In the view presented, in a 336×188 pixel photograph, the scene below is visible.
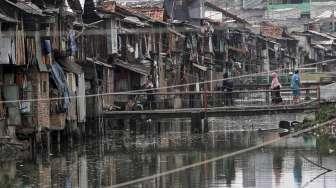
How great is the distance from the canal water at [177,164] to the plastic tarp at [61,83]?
5.75 ft

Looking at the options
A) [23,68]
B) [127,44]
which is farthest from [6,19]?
[127,44]

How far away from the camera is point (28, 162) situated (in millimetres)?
25109

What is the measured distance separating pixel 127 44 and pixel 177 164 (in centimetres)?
1989

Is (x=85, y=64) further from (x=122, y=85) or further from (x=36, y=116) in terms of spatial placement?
(x=36, y=116)

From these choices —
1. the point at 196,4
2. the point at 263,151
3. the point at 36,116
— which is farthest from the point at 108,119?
the point at 196,4

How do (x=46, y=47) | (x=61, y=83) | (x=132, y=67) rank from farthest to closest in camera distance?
(x=132, y=67), (x=61, y=83), (x=46, y=47)

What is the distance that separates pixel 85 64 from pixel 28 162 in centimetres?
1261

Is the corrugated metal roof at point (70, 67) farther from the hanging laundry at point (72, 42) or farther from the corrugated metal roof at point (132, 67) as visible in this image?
the corrugated metal roof at point (132, 67)

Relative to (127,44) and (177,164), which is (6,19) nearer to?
(177,164)

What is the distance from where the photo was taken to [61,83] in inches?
1225

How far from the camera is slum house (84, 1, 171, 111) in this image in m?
39.5

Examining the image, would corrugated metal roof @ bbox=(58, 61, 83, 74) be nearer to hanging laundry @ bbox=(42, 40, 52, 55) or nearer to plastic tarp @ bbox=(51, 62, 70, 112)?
plastic tarp @ bbox=(51, 62, 70, 112)

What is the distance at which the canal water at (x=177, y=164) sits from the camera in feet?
64.1

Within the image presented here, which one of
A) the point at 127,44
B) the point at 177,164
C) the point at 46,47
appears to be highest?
the point at 127,44
